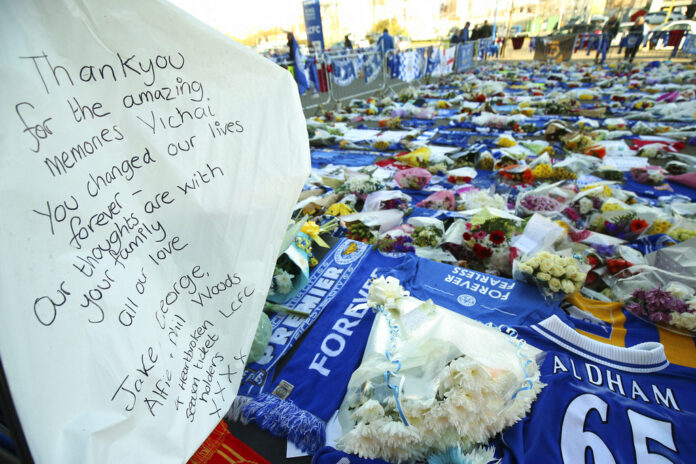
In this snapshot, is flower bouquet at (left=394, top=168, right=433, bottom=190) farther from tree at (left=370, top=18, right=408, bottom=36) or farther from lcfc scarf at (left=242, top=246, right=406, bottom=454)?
tree at (left=370, top=18, right=408, bottom=36)

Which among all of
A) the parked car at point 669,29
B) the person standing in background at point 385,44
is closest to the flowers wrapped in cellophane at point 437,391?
the person standing in background at point 385,44

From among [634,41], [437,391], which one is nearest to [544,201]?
[437,391]

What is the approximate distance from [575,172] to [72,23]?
17.6 ft

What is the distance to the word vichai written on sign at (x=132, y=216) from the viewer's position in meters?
0.72

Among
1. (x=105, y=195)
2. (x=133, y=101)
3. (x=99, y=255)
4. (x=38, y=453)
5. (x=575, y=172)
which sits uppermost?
(x=133, y=101)

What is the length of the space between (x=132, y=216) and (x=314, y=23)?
39.5 ft

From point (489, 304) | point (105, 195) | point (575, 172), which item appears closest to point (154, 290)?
point (105, 195)

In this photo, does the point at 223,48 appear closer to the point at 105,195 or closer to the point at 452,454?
the point at 105,195

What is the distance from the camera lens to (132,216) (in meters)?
0.93

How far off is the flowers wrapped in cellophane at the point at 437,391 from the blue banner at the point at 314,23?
11469 mm

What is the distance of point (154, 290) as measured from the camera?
0.97 meters

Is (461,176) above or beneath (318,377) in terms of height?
beneath

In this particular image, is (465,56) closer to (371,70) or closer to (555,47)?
(555,47)

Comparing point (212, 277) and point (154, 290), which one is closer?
point (154, 290)
